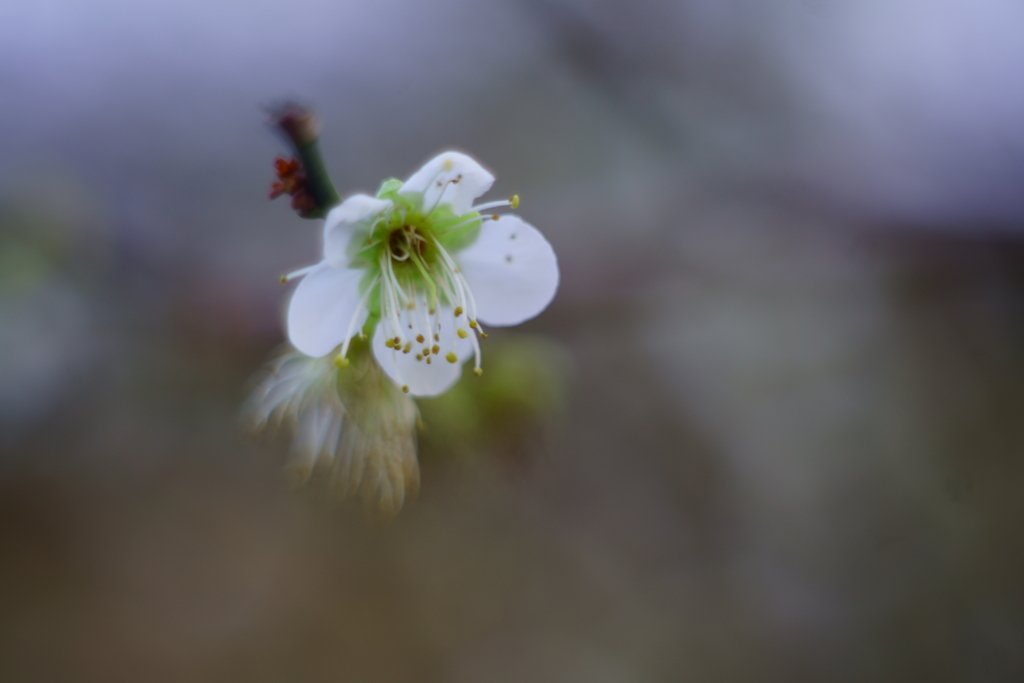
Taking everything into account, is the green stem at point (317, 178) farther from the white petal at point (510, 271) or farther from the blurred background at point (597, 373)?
→ the blurred background at point (597, 373)

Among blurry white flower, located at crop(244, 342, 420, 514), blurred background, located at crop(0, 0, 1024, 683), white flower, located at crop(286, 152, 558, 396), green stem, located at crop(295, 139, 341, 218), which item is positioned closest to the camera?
green stem, located at crop(295, 139, 341, 218)

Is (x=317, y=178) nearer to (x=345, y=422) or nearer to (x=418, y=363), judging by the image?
(x=418, y=363)

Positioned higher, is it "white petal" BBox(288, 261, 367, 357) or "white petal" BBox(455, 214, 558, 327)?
"white petal" BBox(455, 214, 558, 327)

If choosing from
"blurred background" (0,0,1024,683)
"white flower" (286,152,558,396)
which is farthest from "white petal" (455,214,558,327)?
"blurred background" (0,0,1024,683)

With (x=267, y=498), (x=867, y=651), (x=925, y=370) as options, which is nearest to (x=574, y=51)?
(x=925, y=370)

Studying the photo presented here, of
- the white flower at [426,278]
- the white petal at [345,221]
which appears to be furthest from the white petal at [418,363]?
the white petal at [345,221]

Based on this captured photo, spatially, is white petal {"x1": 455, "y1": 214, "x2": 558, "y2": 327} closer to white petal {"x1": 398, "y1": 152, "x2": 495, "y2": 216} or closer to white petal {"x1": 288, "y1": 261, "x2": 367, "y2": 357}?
white petal {"x1": 398, "y1": 152, "x2": 495, "y2": 216}
